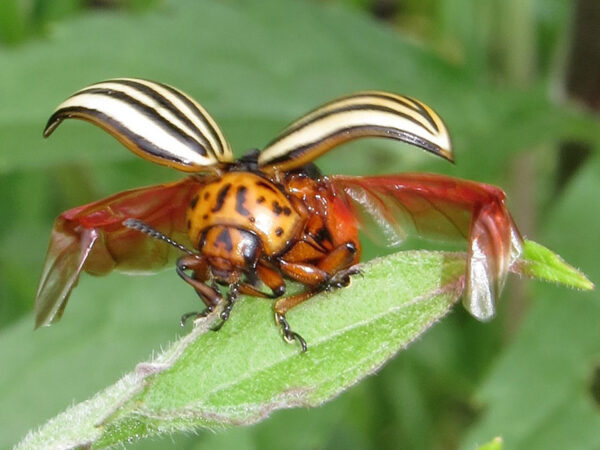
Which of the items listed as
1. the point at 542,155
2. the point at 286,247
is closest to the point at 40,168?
the point at 542,155

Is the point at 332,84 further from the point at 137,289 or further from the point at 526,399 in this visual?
the point at 526,399

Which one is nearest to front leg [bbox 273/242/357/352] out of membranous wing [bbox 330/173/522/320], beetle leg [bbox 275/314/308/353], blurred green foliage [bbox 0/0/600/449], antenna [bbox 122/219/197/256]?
beetle leg [bbox 275/314/308/353]

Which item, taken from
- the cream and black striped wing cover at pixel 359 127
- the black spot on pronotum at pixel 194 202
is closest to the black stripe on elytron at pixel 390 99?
the cream and black striped wing cover at pixel 359 127

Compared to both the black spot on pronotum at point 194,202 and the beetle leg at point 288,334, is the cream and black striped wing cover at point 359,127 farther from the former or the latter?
the beetle leg at point 288,334

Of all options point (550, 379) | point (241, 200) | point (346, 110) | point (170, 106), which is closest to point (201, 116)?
point (170, 106)

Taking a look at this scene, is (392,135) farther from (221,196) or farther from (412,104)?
(221,196)

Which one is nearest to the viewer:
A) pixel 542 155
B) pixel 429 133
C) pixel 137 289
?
pixel 429 133
